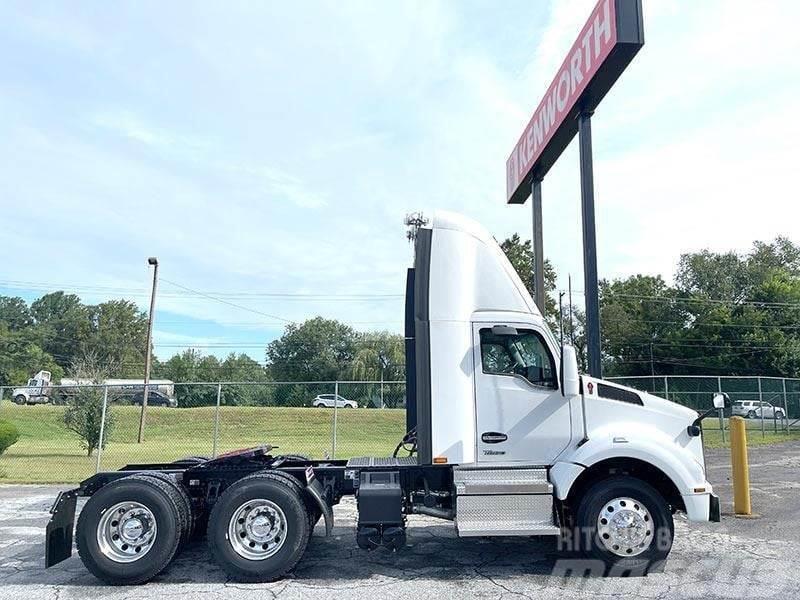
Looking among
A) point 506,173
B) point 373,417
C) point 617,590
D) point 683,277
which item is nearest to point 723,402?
point 617,590

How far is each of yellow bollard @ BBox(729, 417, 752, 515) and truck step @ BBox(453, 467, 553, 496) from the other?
14.1ft

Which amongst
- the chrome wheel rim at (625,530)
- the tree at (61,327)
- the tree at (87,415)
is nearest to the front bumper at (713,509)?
the chrome wheel rim at (625,530)

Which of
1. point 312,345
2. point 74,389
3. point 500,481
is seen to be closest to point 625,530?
point 500,481

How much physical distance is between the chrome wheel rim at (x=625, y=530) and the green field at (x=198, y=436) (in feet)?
37.0

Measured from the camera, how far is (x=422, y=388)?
619 centimetres

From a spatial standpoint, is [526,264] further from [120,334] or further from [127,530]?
[120,334]

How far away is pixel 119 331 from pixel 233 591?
94999mm

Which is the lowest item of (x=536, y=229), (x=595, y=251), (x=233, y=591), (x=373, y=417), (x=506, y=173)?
(x=233, y=591)

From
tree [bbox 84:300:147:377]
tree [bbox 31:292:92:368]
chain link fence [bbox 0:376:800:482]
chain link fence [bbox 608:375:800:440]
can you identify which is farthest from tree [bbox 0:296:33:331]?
chain link fence [bbox 608:375:800:440]

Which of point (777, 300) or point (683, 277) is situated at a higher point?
point (683, 277)

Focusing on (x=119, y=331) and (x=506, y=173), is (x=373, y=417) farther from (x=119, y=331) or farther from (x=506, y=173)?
(x=119, y=331)

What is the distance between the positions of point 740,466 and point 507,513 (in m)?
4.75

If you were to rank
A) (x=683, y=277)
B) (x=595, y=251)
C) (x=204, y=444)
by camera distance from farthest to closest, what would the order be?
(x=683, y=277), (x=204, y=444), (x=595, y=251)

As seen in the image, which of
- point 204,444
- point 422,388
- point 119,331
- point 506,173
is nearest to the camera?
point 422,388
